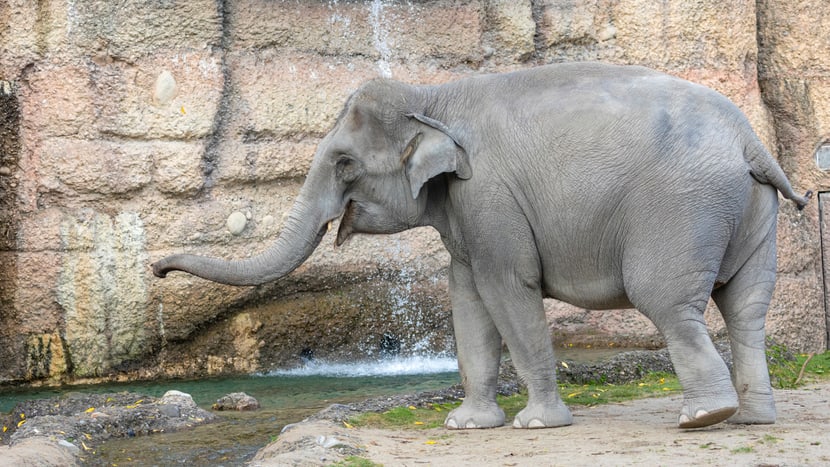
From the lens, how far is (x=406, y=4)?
37.5 ft

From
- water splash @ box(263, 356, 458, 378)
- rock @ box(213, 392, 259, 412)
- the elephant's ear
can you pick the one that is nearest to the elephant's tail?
the elephant's ear

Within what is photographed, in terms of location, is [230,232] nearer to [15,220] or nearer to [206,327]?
[206,327]

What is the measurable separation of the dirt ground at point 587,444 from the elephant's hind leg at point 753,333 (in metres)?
0.12

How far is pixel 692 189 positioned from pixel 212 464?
286 cm

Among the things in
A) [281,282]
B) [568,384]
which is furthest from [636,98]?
[281,282]

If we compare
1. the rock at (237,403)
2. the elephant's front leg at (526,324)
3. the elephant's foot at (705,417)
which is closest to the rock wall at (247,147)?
the rock at (237,403)

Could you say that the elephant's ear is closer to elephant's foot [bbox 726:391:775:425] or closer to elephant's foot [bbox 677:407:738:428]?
elephant's foot [bbox 677:407:738:428]

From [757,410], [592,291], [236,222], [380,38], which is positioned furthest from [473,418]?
[380,38]

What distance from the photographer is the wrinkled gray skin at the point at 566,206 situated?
575 cm

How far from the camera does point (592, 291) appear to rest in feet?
20.2

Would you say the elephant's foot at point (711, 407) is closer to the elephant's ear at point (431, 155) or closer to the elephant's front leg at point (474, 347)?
the elephant's front leg at point (474, 347)

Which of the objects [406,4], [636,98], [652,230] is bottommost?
[652,230]

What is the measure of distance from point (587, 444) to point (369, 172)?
1919mm

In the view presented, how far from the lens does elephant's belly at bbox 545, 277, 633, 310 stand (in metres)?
6.11
